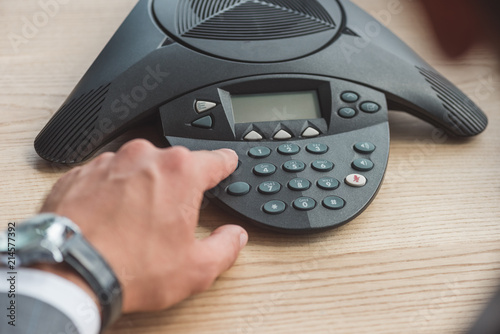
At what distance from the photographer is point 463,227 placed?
52cm

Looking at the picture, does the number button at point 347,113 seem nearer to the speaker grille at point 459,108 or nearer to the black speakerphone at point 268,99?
the black speakerphone at point 268,99

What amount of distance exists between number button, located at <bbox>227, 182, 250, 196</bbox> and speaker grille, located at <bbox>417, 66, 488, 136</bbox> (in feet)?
0.86

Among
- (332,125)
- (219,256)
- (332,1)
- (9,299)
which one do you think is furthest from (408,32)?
(9,299)

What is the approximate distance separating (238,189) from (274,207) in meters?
0.04

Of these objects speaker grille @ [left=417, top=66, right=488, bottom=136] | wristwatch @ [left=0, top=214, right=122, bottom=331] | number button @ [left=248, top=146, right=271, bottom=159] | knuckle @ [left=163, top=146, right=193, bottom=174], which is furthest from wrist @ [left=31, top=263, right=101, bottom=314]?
speaker grille @ [left=417, top=66, right=488, bottom=136]

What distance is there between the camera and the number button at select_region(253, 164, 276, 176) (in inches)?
20.2

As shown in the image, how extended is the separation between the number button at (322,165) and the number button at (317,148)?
1cm

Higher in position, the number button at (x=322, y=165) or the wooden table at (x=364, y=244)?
the number button at (x=322, y=165)

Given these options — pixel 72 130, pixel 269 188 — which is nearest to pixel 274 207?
pixel 269 188

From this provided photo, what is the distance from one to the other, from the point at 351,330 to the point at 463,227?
172mm

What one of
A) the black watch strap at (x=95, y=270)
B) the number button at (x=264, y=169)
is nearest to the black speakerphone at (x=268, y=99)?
the number button at (x=264, y=169)

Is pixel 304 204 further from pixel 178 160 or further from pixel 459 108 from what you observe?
pixel 459 108

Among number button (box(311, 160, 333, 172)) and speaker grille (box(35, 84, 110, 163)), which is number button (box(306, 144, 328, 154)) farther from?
speaker grille (box(35, 84, 110, 163))

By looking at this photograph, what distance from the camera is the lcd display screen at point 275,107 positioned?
57cm
